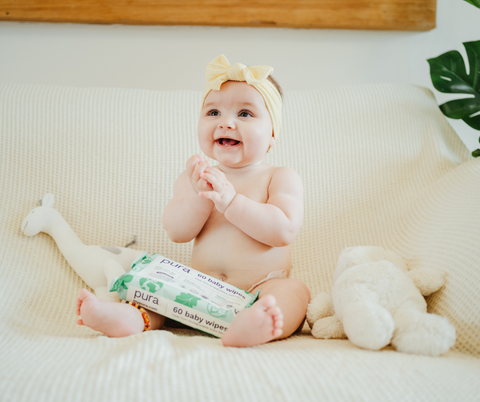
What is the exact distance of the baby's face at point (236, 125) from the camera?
88 cm

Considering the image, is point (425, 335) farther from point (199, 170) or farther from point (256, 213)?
point (199, 170)

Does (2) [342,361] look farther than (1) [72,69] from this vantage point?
No

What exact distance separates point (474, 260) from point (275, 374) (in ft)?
1.42

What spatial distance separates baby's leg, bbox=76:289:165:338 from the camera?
654mm

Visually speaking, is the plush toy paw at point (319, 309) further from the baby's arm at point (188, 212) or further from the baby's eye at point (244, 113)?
the baby's eye at point (244, 113)

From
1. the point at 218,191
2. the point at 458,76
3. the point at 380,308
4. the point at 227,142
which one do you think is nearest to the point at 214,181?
the point at 218,191

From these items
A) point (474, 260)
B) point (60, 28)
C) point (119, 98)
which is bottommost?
point (474, 260)

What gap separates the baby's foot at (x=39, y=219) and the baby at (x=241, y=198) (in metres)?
0.33

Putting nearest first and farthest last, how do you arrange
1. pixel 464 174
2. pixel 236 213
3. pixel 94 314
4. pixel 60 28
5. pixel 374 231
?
1. pixel 94 314
2. pixel 236 213
3. pixel 464 174
4. pixel 374 231
5. pixel 60 28

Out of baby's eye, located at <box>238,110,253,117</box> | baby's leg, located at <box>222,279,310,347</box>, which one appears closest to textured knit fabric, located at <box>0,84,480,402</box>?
baby's leg, located at <box>222,279,310,347</box>

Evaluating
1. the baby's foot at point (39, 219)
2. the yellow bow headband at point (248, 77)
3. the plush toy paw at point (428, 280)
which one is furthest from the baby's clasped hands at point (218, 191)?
the baby's foot at point (39, 219)

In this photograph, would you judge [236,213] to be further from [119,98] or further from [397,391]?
[119,98]

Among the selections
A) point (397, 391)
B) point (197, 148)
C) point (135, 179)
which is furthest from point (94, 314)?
point (197, 148)

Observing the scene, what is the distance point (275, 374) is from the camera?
50 cm
